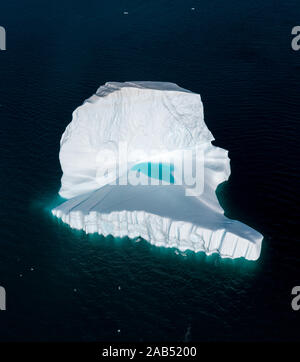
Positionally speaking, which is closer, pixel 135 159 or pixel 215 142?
pixel 135 159

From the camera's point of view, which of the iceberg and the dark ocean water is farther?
the iceberg

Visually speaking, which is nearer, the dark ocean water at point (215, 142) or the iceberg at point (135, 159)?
the dark ocean water at point (215, 142)

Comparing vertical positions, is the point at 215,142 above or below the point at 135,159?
above

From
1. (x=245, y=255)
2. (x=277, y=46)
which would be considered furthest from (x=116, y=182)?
(x=277, y=46)
